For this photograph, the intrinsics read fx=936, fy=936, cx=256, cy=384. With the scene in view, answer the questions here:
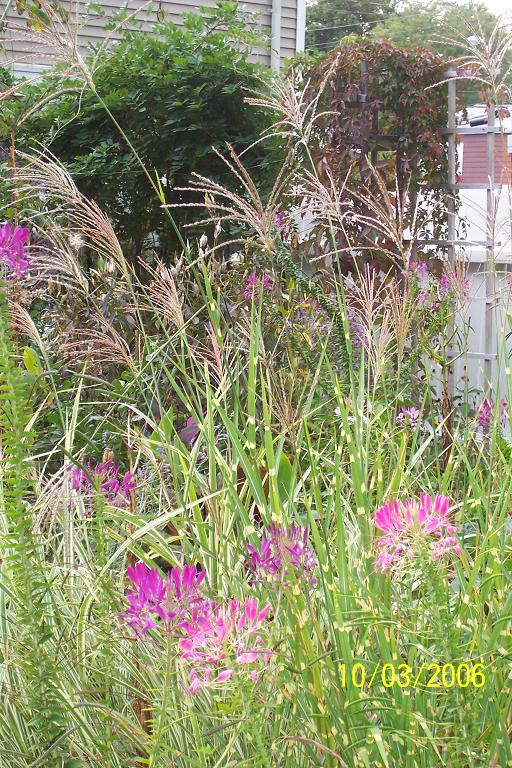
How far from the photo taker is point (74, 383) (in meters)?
3.14

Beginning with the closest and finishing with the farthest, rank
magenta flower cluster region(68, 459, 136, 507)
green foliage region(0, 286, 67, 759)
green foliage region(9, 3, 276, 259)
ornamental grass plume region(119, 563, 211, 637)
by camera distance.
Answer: ornamental grass plume region(119, 563, 211, 637), green foliage region(0, 286, 67, 759), magenta flower cluster region(68, 459, 136, 507), green foliage region(9, 3, 276, 259)

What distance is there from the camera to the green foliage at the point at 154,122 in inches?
181

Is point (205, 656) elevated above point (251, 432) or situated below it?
below

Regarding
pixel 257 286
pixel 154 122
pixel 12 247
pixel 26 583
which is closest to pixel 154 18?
pixel 154 122

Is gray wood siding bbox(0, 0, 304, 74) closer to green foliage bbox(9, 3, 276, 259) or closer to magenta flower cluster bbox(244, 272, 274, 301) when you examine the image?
green foliage bbox(9, 3, 276, 259)

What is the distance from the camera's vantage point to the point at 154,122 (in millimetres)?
4727

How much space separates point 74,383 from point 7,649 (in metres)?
1.65

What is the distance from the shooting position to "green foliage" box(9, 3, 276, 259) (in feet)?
15.0

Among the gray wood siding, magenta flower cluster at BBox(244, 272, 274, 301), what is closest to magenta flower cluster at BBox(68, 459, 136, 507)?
magenta flower cluster at BBox(244, 272, 274, 301)

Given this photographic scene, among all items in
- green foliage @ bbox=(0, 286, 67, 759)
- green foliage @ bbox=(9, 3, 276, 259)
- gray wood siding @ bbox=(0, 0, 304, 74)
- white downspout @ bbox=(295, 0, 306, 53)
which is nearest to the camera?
green foliage @ bbox=(0, 286, 67, 759)

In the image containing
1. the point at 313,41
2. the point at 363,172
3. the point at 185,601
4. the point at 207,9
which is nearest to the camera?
the point at 185,601

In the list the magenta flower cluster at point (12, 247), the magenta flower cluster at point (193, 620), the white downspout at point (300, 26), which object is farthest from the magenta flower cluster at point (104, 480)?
the white downspout at point (300, 26)

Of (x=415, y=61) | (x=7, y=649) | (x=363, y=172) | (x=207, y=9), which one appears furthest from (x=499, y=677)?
(x=207, y=9)

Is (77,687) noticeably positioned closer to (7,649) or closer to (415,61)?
(7,649)
